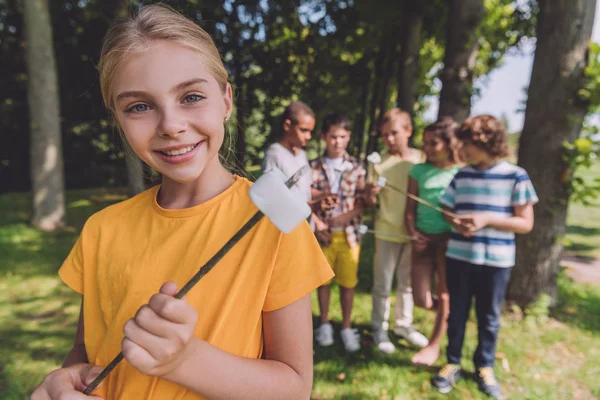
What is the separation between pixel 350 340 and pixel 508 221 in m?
1.83

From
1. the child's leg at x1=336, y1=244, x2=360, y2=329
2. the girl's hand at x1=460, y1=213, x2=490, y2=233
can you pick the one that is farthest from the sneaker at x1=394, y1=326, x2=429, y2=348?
the girl's hand at x1=460, y1=213, x2=490, y2=233

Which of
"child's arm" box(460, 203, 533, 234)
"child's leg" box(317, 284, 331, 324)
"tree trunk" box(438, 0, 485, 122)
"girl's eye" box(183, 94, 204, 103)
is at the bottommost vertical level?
"child's leg" box(317, 284, 331, 324)

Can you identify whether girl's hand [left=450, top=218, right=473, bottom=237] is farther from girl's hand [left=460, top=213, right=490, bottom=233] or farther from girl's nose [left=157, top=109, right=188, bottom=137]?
girl's nose [left=157, top=109, right=188, bottom=137]

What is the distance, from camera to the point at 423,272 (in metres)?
3.61

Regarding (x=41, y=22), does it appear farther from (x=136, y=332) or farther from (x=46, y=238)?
(x=136, y=332)

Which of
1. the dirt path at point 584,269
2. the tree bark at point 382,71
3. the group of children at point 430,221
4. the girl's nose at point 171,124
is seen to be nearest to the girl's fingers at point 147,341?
the girl's nose at point 171,124

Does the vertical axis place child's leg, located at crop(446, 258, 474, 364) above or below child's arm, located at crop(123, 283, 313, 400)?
below

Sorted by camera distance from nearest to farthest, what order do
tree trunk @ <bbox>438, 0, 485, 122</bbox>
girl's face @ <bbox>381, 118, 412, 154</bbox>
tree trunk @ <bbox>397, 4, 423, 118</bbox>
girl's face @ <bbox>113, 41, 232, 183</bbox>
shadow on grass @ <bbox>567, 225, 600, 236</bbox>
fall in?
girl's face @ <bbox>113, 41, 232, 183</bbox> < girl's face @ <bbox>381, 118, 412, 154</bbox> < tree trunk @ <bbox>438, 0, 485, 122</bbox> < tree trunk @ <bbox>397, 4, 423, 118</bbox> < shadow on grass @ <bbox>567, 225, 600, 236</bbox>

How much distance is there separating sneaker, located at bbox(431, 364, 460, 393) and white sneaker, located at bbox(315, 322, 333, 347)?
101 cm

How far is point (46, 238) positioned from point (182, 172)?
25.4 ft

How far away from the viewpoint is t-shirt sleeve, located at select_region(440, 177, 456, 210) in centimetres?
315

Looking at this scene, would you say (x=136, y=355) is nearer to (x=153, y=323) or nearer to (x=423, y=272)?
(x=153, y=323)

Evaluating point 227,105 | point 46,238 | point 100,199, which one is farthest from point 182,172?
point 100,199

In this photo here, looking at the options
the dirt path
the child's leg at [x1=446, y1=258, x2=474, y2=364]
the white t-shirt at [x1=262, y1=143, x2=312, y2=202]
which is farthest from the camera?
the dirt path
